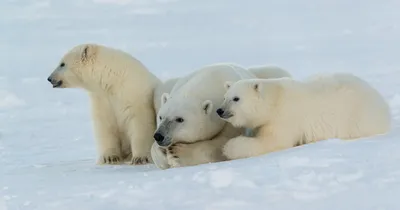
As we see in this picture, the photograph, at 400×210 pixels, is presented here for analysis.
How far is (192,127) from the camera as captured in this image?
17.1 feet

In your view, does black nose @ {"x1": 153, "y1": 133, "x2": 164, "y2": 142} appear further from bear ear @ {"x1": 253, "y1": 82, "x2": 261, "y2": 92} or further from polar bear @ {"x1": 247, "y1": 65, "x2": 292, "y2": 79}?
polar bear @ {"x1": 247, "y1": 65, "x2": 292, "y2": 79}

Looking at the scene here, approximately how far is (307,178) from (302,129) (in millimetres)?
1426

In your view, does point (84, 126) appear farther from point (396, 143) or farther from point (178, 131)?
point (396, 143)

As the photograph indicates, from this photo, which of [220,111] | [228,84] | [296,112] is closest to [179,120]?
[220,111]

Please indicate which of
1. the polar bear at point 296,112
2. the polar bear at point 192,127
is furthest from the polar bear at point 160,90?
the polar bear at point 296,112

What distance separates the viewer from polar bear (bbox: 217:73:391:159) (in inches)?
196

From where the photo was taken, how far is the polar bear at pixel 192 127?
5.16 m

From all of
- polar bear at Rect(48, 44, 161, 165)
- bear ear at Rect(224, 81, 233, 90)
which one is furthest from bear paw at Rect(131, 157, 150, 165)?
bear ear at Rect(224, 81, 233, 90)

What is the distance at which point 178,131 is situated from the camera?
5.16 m

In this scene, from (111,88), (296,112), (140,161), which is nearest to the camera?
(296,112)

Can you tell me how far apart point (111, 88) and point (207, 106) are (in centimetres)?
129

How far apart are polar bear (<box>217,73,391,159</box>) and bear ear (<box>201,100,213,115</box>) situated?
12 centimetres

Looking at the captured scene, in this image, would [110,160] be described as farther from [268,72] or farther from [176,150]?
[268,72]

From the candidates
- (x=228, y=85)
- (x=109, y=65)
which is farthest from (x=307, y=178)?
(x=109, y=65)
